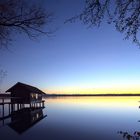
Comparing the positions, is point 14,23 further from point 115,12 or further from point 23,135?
point 23,135

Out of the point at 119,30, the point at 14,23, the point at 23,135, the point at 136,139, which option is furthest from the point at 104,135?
the point at 119,30

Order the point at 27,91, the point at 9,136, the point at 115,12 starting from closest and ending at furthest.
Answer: the point at 115,12
the point at 9,136
the point at 27,91

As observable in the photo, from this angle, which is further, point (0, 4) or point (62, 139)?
point (62, 139)

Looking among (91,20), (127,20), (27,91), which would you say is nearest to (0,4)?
(91,20)

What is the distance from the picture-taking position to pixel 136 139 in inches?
416

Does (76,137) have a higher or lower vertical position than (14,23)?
lower

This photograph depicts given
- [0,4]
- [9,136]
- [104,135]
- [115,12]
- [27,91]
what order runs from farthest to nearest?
1. [27,91]
2. [104,135]
3. [9,136]
4. [0,4]
5. [115,12]

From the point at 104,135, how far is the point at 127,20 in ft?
74.0

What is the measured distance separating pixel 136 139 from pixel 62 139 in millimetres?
15561

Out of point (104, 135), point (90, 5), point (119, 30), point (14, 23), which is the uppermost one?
point (14, 23)

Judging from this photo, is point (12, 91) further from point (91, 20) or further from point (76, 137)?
point (91, 20)

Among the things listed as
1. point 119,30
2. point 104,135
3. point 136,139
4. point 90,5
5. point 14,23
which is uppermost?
point 14,23

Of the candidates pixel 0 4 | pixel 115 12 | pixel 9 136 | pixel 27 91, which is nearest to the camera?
pixel 115 12

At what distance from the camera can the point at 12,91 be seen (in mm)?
45719
